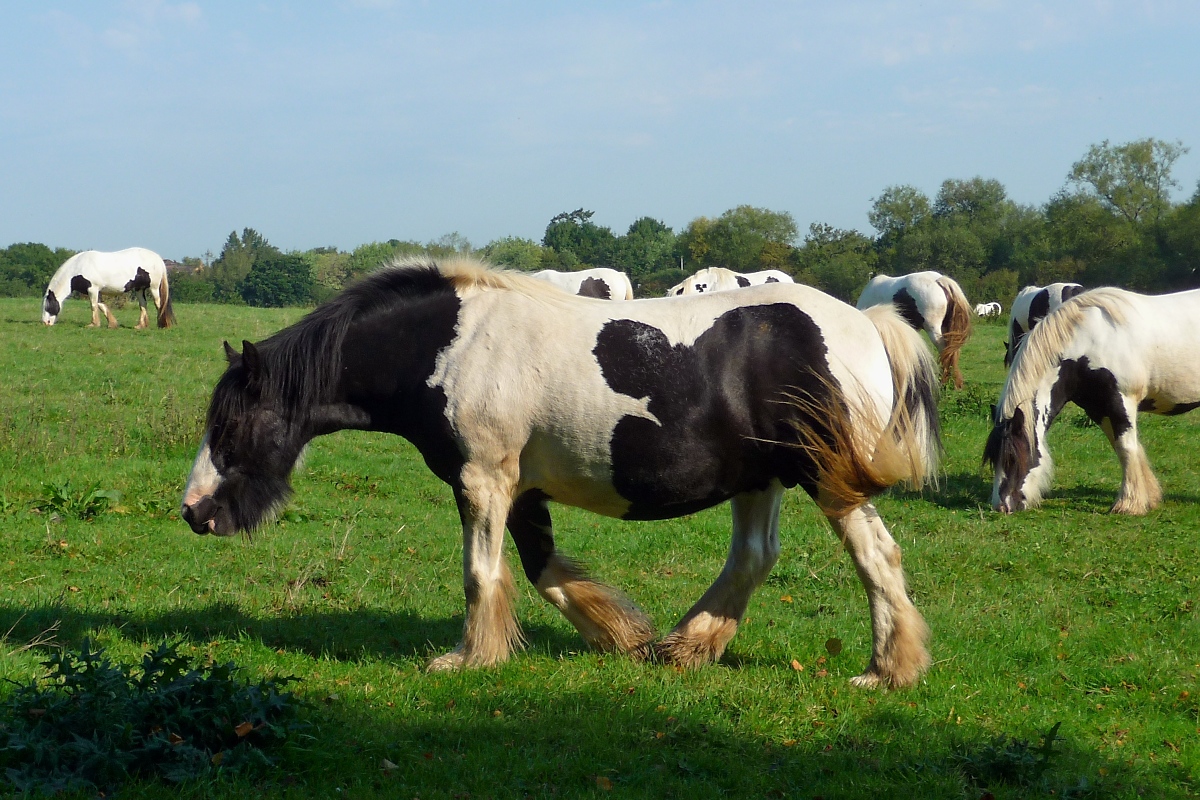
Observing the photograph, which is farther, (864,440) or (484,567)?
(484,567)

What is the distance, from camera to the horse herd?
497cm

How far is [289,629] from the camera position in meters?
5.88

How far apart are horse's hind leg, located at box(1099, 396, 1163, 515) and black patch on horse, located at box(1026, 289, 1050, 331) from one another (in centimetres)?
1066

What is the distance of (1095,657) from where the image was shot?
5.79 meters

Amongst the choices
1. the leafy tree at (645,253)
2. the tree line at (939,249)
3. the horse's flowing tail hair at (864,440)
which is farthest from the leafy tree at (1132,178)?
the horse's flowing tail hair at (864,440)

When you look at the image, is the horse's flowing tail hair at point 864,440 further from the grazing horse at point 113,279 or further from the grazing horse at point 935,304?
the grazing horse at point 113,279

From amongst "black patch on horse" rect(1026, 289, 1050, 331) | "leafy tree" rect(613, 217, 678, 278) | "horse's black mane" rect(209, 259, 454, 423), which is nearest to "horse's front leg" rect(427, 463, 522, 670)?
"horse's black mane" rect(209, 259, 454, 423)

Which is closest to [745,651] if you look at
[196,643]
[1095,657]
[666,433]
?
[666,433]

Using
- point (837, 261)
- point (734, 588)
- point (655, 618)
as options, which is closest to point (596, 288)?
point (655, 618)

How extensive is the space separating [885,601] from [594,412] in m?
1.72

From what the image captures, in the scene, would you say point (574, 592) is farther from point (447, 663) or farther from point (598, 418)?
point (598, 418)

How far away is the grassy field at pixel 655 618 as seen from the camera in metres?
4.00

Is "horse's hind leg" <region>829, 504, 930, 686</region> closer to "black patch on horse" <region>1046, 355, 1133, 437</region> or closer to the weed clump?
the weed clump

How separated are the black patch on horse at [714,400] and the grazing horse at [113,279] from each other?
21.3 meters
